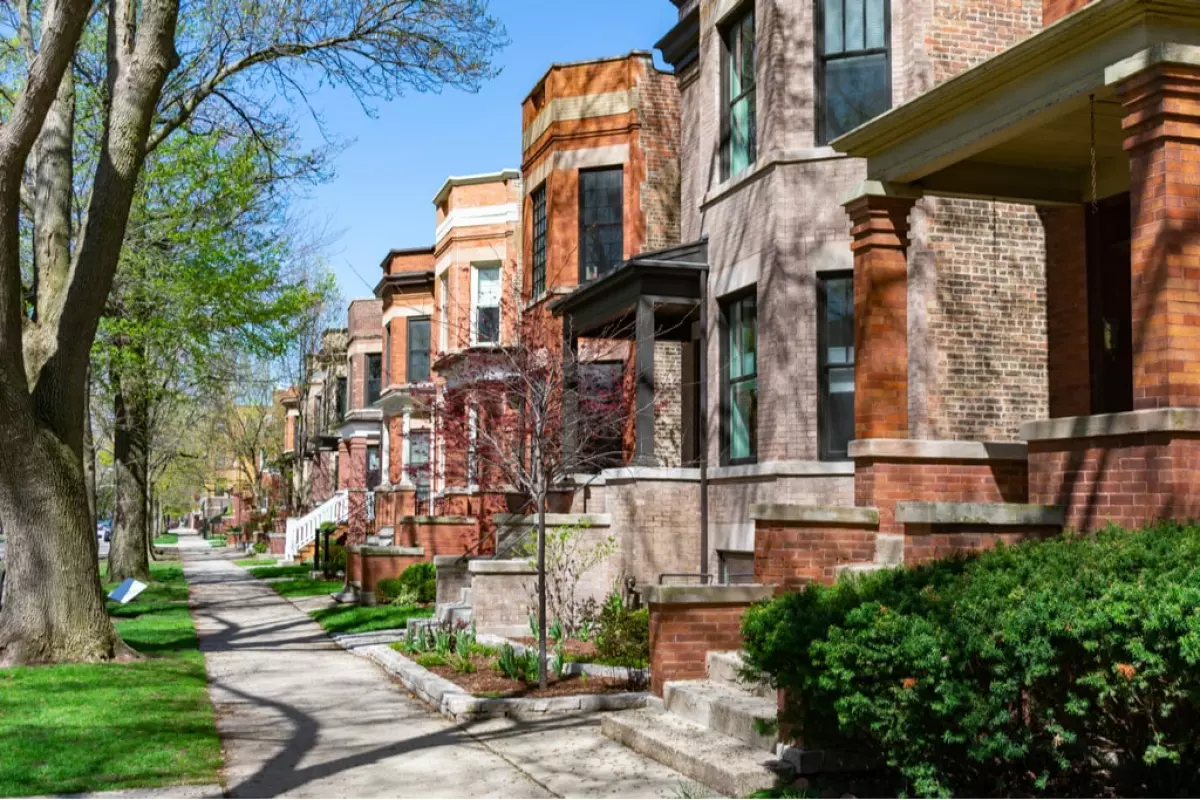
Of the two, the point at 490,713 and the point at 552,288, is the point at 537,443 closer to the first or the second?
the point at 490,713

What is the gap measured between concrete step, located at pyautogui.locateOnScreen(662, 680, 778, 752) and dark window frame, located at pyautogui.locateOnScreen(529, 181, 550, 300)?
1397 cm

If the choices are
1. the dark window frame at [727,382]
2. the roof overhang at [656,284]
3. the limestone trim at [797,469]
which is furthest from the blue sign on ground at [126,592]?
the limestone trim at [797,469]

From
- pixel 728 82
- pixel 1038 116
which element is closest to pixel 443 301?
pixel 728 82

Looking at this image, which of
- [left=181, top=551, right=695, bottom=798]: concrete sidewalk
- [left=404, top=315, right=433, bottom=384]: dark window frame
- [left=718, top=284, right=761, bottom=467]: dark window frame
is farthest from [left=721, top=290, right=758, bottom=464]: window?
[left=404, top=315, right=433, bottom=384]: dark window frame

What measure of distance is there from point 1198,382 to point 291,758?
22.7 ft

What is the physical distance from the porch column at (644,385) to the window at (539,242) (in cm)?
677

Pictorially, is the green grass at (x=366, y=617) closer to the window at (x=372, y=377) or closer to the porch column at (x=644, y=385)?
the porch column at (x=644, y=385)

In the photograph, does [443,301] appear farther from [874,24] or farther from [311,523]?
[874,24]

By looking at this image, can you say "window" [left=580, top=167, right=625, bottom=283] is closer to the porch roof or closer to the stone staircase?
the porch roof

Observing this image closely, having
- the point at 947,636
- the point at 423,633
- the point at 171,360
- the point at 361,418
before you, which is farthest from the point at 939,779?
the point at 361,418

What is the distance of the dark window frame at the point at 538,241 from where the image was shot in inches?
921

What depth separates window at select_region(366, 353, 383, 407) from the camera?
4600 cm

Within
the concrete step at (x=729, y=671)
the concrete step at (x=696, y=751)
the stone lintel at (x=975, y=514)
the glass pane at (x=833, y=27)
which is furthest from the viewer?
the glass pane at (x=833, y=27)

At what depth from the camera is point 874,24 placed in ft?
47.5
